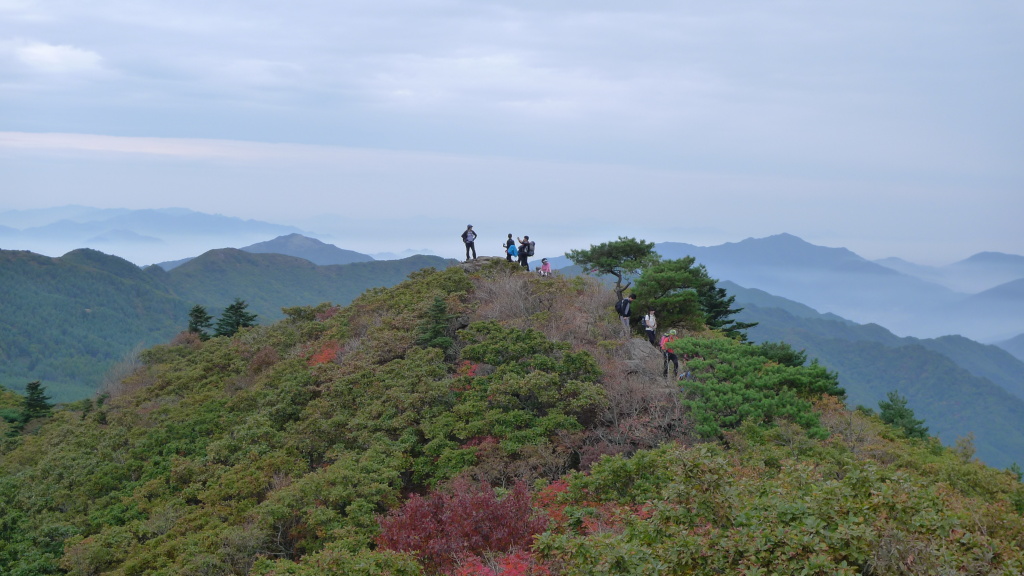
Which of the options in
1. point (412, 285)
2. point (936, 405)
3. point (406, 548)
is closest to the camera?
point (406, 548)

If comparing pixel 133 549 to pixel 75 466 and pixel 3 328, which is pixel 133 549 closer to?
pixel 75 466

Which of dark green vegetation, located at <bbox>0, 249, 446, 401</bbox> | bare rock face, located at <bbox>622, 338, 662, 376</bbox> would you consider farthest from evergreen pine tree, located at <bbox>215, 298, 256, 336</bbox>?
dark green vegetation, located at <bbox>0, 249, 446, 401</bbox>

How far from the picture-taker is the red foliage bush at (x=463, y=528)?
9523 millimetres

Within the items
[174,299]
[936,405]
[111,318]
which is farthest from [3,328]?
[936,405]

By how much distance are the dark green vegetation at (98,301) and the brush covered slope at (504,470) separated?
2209 inches

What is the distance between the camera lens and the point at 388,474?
12.7 metres

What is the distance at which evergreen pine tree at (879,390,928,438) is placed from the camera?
20844 millimetres

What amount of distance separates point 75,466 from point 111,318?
4176 inches

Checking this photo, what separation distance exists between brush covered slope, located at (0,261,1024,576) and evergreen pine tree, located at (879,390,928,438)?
307cm

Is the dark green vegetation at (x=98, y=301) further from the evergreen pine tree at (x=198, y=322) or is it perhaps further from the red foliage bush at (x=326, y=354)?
the red foliage bush at (x=326, y=354)

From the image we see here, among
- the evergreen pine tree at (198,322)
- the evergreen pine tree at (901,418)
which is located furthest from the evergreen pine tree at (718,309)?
the evergreen pine tree at (198,322)

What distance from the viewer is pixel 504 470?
13.0 m

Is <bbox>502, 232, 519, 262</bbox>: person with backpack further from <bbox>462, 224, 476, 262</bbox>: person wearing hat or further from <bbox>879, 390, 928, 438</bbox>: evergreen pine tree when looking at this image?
<bbox>879, 390, 928, 438</bbox>: evergreen pine tree

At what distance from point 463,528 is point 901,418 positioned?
17.7 meters
